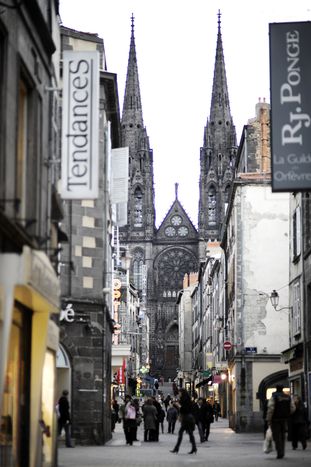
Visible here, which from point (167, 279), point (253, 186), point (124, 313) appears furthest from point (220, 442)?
point (167, 279)

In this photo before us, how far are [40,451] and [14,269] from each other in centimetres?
565

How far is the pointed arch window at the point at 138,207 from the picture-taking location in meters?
145

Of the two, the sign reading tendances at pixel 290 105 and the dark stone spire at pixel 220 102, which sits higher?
the dark stone spire at pixel 220 102

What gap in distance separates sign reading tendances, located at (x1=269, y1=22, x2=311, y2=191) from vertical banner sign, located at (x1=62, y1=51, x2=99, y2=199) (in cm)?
295

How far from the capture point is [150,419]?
31.5 m

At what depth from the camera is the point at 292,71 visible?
15453 millimetres

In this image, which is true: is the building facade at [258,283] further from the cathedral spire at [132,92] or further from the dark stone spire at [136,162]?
the cathedral spire at [132,92]

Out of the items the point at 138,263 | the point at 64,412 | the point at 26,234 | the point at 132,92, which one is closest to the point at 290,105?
the point at 26,234

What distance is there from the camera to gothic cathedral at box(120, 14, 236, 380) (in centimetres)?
14225

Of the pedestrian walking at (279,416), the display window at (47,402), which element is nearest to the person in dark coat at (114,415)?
the pedestrian walking at (279,416)

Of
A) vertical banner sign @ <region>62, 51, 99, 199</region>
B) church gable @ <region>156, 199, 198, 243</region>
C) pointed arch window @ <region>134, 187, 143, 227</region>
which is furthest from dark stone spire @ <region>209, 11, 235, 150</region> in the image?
vertical banner sign @ <region>62, 51, 99, 199</region>

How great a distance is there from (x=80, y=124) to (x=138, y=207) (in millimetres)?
128598

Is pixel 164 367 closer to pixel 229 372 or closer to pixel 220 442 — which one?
pixel 229 372

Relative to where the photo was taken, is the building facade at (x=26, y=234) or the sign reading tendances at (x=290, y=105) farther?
the sign reading tendances at (x=290, y=105)
